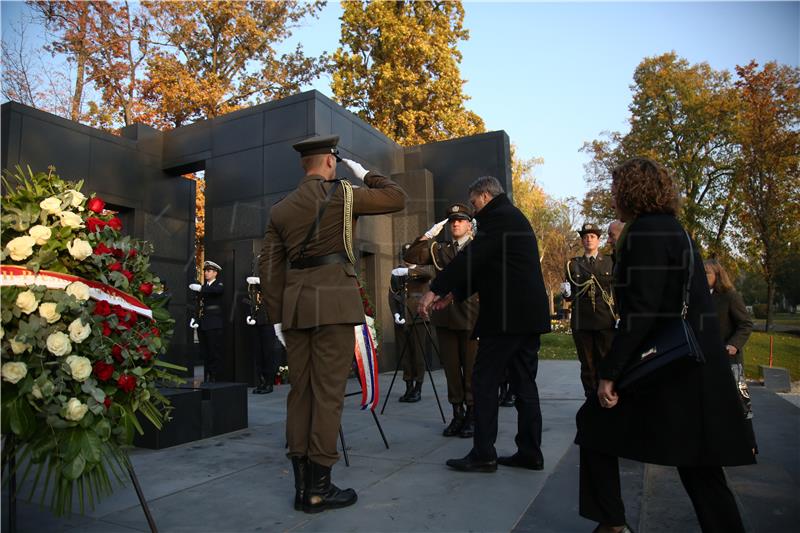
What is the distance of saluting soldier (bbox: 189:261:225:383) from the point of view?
29.5ft

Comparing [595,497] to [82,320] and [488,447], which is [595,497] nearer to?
[488,447]

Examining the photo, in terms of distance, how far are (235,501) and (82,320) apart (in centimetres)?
145

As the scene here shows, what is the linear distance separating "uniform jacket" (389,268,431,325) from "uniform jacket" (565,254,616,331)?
1770 millimetres

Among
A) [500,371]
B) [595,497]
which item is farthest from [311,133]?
[595,497]

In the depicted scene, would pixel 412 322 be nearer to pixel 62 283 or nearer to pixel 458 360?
pixel 458 360

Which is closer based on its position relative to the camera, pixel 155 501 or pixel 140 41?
pixel 155 501

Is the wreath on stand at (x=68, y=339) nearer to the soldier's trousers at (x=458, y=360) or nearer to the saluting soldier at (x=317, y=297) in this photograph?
the saluting soldier at (x=317, y=297)

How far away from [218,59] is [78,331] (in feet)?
70.0

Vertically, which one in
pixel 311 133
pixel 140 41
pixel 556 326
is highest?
pixel 140 41

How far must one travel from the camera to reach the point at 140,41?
1945 centimetres

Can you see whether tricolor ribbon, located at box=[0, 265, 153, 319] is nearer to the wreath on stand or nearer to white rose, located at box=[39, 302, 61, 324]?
the wreath on stand

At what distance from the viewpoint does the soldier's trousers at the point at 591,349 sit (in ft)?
18.9

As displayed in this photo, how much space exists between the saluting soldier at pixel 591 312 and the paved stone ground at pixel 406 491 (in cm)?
103

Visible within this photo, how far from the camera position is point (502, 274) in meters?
3.84
